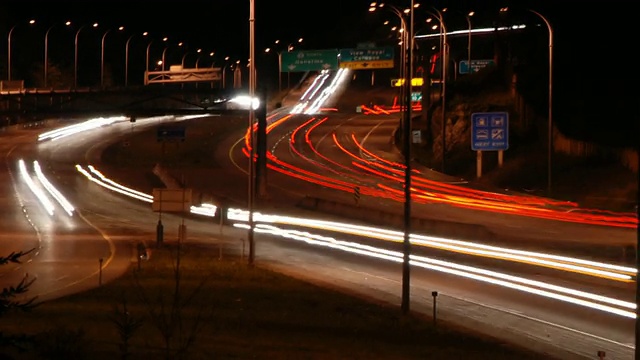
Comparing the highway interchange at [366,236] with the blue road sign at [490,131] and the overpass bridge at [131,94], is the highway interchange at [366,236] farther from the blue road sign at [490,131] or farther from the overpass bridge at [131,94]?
the overpass bridge at [131,94]

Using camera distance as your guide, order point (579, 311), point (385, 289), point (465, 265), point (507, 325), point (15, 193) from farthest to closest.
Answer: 1. point (15, 193)
2. point (465, 265)
3. point (385, 289)
4. point (579, 311)
5. point (507, 325)

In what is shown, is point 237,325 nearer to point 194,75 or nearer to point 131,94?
point 131,94

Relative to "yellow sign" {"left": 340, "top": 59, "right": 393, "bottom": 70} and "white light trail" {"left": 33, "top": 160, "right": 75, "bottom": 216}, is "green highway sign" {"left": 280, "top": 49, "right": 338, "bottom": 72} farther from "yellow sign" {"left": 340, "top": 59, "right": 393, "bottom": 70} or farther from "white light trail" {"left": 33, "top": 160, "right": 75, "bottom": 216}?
"white light trail" {"left": 33, "top": 160, "right": 75, "bottom": 216}

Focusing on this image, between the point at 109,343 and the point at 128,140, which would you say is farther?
the point at 128,140

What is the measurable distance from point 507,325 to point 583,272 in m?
8.05

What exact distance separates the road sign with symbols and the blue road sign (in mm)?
22240

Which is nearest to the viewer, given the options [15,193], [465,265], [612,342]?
[612,342]

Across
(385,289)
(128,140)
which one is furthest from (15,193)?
(385,289)

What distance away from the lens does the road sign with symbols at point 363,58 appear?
77.6 m

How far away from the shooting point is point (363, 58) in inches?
3098

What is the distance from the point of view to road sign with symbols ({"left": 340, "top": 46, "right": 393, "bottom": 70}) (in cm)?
7756

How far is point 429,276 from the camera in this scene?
30125mm

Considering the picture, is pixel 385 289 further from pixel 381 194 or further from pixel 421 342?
pixel 381 194

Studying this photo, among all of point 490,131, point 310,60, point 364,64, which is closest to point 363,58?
point 364,64
